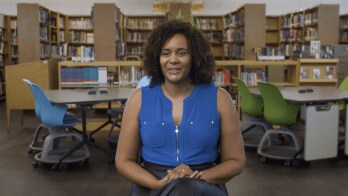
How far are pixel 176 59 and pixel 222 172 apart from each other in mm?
523

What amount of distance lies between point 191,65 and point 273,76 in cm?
596

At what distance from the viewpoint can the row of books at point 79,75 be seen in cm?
652

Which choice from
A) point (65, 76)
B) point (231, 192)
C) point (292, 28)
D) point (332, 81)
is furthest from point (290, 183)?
point (292, 28)

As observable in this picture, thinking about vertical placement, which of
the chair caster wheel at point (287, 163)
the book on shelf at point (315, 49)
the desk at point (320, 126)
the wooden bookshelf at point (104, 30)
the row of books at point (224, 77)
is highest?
the wooden bookshelf at point (104, 30)

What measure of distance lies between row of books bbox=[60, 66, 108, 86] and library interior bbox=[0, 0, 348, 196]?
1 centimetres

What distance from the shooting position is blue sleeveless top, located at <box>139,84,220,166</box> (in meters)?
1.91

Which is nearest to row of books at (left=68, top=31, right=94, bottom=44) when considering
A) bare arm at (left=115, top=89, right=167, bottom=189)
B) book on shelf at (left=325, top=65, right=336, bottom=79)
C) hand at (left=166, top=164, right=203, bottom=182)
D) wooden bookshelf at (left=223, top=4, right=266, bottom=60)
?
wooden bookshelf at (left=223, top=4, right=266, bottom=60)

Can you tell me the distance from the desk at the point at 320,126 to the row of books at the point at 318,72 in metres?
2.43

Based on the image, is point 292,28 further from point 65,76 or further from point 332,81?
point 65,76

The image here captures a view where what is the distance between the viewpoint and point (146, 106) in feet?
→ 6.48

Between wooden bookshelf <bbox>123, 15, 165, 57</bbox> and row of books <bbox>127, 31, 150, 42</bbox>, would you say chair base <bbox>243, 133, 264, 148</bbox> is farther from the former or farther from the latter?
row of books <bbox>127, 31, 150, 42</bbox>

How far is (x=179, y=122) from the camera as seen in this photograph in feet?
6.37

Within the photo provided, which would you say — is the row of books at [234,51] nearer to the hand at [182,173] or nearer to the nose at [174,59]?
the nose at [174,59]

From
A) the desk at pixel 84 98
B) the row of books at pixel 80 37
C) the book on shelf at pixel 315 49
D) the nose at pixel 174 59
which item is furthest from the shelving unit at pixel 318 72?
the row of books at pixel 80 37
